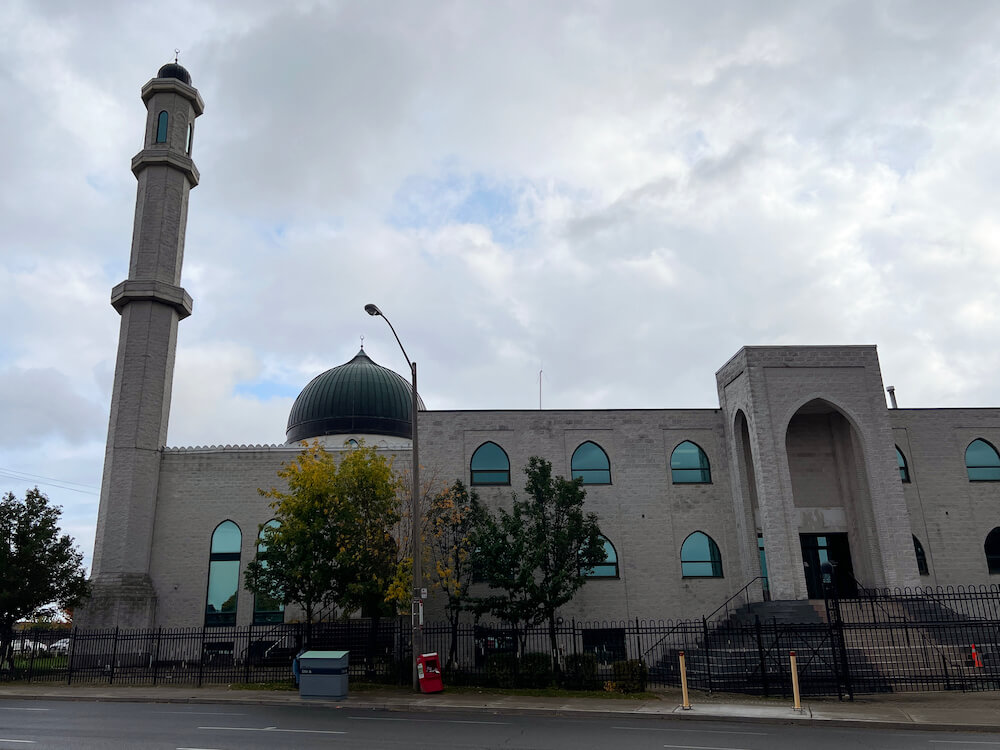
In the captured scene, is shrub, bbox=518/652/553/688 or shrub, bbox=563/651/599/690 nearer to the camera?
shrub, bbox=563/651/599/690

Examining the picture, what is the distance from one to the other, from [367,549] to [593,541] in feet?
24.9

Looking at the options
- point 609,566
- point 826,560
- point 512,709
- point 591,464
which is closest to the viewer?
point 512,709

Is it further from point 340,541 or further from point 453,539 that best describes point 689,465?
point 340,541

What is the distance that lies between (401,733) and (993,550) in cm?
2630

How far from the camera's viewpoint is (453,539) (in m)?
27.3

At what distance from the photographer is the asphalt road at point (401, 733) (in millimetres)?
12664

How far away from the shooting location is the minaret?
30.1 m

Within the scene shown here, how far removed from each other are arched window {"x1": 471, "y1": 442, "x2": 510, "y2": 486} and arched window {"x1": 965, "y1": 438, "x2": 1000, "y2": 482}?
18.4 metres

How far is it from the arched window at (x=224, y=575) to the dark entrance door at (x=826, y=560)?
22.1 metres

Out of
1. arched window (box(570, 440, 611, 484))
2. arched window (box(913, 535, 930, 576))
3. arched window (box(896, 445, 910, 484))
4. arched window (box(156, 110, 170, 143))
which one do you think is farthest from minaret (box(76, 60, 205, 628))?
arched window (box(896, 445, 910, 484))

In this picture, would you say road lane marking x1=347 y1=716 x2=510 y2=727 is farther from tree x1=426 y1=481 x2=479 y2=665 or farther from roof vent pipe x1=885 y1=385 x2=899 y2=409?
roof vent pipe x1=885 y1=385 x2=899 y2=409

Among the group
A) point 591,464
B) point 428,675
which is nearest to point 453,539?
point 591,464

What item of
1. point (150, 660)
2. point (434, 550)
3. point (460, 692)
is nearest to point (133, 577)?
point (150, 660)

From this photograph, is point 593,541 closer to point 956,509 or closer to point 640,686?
point 640,686
